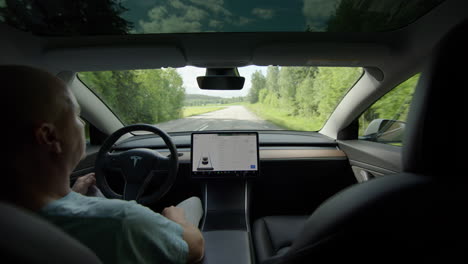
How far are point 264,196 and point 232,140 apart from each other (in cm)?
102

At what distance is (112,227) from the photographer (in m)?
0.94

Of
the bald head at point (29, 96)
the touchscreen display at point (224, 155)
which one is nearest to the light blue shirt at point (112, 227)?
the bald head at point (29, 96)

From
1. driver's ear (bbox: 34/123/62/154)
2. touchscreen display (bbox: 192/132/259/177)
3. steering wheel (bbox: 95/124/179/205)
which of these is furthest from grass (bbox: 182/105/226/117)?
driver's ear (bbox: 34/123/62/154)

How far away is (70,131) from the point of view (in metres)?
0.96

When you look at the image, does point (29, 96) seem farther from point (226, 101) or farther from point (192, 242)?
point (226, 101)

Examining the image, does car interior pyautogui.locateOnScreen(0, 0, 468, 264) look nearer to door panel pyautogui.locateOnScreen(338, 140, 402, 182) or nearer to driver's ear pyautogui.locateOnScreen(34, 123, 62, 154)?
door panel pyautogui.locateOnScreen(338, 140, 402, 182)

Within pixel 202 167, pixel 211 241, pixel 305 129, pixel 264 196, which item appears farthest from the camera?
pixel 305 129

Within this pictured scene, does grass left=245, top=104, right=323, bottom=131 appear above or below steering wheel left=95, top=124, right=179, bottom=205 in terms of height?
above

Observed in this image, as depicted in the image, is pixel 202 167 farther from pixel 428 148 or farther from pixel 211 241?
pixel 428 148

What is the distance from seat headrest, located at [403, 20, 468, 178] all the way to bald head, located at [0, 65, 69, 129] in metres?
1.21

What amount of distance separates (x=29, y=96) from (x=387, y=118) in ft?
11.0

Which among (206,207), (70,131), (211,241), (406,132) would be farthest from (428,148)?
(206,207)

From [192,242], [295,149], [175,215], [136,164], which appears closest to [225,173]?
[136,164]

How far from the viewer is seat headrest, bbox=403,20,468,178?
2.30 ft
